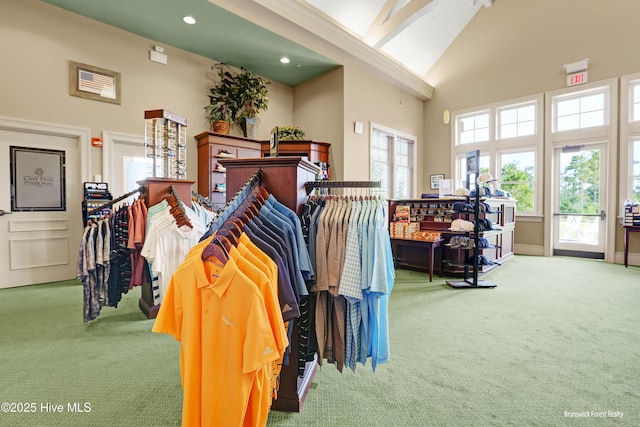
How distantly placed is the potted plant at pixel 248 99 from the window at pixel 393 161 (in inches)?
96.8

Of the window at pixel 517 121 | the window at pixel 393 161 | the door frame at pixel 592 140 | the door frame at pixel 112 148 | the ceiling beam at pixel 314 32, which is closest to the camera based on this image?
the ceiling beam at pixel 314 32

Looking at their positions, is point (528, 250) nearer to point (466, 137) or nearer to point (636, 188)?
point (636, 188)

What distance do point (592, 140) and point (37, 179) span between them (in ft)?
30.6

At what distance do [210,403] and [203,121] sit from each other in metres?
5.21

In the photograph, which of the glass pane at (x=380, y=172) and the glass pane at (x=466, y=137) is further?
the glass pane at (x=466, y=137)

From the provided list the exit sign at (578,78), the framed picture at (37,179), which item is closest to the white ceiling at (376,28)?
the exit sign at (578,78)

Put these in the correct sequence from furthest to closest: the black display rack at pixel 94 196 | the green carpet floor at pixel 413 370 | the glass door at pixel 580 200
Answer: the glass door at pixel 580 200 → the black display rack at pixel 94 196 → the green carpet floor at pixel 413 370

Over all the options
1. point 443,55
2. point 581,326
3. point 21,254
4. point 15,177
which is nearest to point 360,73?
point 443,55

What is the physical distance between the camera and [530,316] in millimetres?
2898

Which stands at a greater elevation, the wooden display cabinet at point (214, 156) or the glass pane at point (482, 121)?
the glass pane at point (482, 121)

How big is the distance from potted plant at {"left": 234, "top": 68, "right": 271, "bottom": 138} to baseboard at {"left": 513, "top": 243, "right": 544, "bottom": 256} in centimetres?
622

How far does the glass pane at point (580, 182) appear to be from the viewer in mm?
5945

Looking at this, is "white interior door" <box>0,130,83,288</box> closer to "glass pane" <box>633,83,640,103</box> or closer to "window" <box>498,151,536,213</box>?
"window" <box>498,151,536,213</box>

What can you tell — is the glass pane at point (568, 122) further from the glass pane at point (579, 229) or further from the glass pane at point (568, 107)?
the glass pane at point (579, 229)
